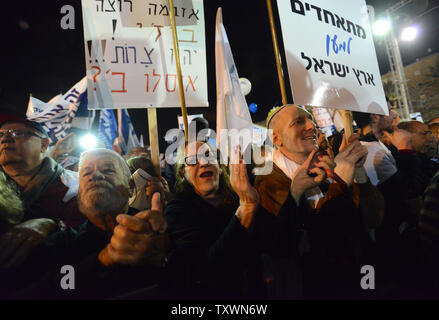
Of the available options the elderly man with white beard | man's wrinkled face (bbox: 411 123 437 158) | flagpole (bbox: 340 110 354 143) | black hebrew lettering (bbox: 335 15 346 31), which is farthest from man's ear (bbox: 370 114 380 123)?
the elderly man with white beard

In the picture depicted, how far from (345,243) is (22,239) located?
1.93 m

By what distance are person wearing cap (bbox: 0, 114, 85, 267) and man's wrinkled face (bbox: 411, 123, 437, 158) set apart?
2942mm

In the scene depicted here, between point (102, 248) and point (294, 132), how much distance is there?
55.2 inches

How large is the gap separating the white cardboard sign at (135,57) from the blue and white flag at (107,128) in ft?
4.45

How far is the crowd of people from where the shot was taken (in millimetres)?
1536

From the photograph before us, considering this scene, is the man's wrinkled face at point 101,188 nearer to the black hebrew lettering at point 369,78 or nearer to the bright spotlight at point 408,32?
the black hebrew lettering at point 369,78

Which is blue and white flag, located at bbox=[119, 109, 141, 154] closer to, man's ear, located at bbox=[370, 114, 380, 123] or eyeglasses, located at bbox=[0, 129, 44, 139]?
eyeglasses, located at bbox=[0, 129, 44, 139]

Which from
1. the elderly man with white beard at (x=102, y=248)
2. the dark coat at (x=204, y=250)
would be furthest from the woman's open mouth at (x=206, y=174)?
the elderly man with white beard at (x=102, y=248)

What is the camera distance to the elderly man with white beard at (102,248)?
1.47 metres

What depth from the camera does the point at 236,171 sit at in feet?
5.28

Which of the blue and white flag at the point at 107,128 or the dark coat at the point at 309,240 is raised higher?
the blue and white flag at the point at 107,128

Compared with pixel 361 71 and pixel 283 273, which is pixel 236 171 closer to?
pixel 283 273

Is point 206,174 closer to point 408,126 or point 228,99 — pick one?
point 228,99

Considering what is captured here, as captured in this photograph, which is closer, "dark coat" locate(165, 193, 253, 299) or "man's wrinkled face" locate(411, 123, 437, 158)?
"dark coat" locate(165, 193, 253, 299)
